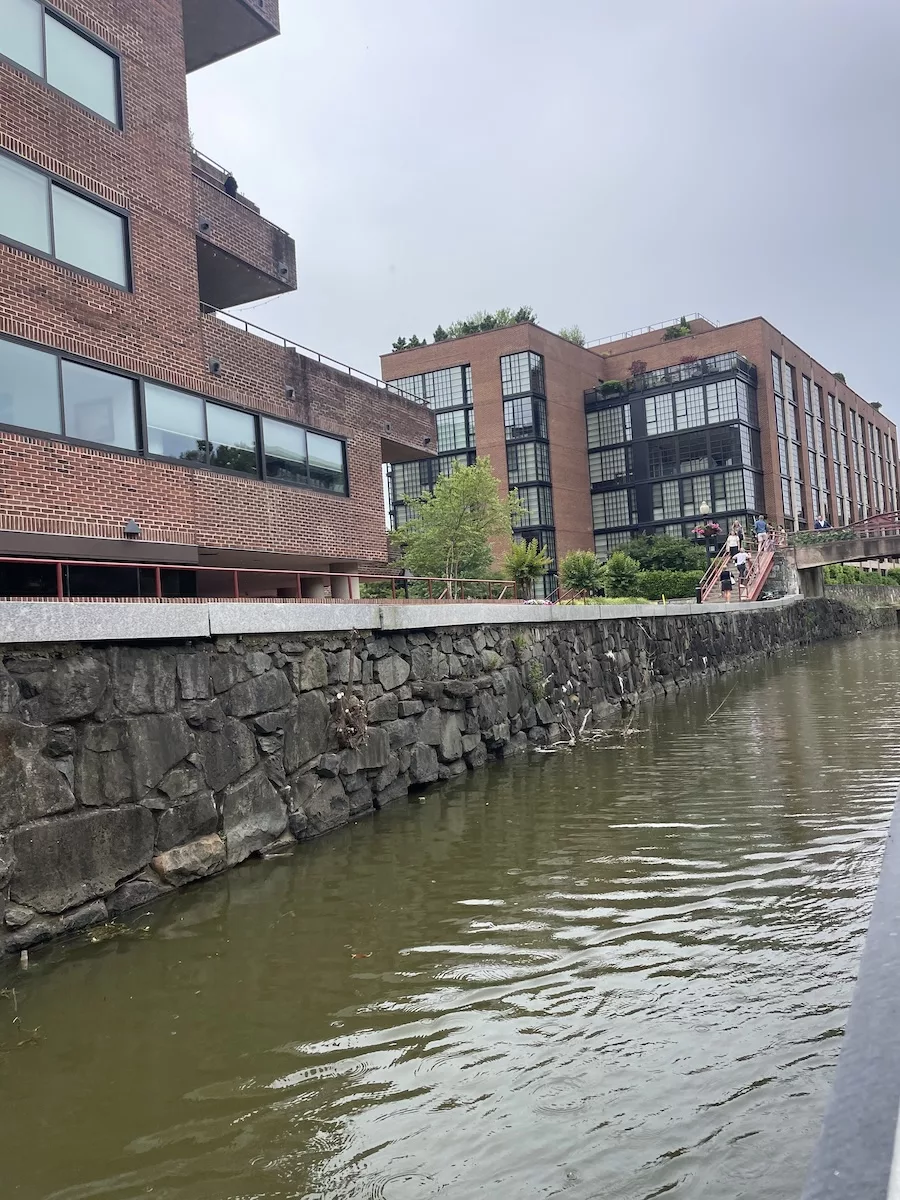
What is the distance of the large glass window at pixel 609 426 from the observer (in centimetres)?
5609

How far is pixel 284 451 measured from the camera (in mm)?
16422

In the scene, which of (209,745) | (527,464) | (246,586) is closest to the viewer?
(209,745)

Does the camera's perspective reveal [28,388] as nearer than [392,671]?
Yes

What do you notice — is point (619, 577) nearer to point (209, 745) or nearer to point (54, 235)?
point (54, 235)

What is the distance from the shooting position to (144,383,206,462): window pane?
43.7 ft

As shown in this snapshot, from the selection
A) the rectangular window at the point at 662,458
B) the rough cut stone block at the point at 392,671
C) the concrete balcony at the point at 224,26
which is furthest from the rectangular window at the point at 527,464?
the rough cut stone block at the point at 392,671

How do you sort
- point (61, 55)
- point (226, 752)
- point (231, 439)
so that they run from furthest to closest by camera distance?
point (231, 439), point (61, 55), point (226, 752)

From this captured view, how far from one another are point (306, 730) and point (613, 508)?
4826 cm

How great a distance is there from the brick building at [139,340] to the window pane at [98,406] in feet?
0.09

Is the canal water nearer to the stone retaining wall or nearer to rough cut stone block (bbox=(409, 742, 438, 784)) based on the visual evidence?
the stone retaining wall

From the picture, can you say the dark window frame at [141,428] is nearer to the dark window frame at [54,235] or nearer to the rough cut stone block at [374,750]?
the dark window frame at [54,235]

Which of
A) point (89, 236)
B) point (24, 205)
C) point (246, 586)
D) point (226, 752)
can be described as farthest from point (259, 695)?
point (246, 586)

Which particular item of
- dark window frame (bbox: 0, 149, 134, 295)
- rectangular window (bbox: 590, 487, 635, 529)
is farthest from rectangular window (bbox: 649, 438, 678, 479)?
dark window frame (bbox: 0, 149, 134, 295)

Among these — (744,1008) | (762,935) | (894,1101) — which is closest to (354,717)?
(762,935)
